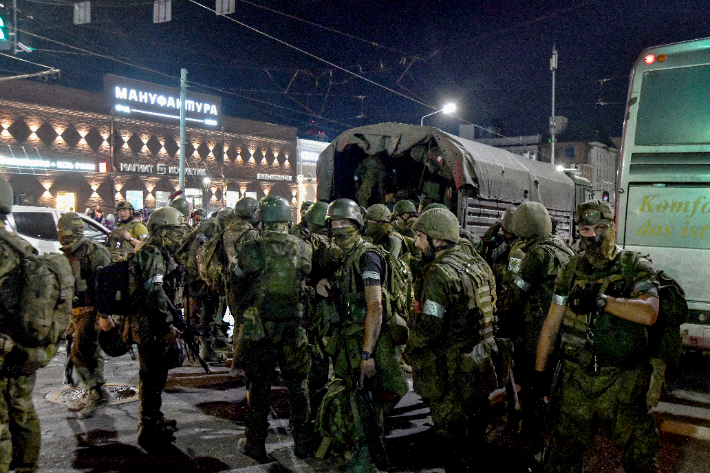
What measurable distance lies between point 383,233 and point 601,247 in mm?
3300

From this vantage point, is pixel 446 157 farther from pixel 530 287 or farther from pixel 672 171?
pixel 530 287

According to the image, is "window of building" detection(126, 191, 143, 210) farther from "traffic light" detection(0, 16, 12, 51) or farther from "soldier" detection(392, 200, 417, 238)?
"soldier" detection(392, 200, 417, 238)

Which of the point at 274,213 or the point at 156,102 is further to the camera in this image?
the point at 156,102

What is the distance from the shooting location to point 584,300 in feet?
9.67

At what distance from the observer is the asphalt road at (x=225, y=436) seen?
407 cm

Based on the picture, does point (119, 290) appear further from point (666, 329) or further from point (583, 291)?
point (666, 329)

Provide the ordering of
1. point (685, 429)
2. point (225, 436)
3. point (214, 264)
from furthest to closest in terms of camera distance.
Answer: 1. point (214, 264)
2. point (685, 429)
3. point (225, 436)

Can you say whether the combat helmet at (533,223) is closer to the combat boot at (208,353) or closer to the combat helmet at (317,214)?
the combat helmet at (317,214)

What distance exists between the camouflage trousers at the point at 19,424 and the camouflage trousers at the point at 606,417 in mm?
3305

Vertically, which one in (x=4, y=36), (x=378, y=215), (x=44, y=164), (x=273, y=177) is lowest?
(x=378, y=215)

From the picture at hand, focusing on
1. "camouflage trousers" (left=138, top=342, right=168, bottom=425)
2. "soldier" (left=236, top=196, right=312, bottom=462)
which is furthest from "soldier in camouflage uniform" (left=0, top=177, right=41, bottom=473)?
"soldier" (left=236, top=196, right=312, bottom=462)

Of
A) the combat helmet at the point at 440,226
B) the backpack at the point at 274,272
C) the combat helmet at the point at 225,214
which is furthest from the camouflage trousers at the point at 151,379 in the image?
the combat helmet at the point at 225,214

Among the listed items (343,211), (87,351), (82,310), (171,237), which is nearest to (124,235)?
(82,310)

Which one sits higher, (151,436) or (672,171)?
(672,171)
